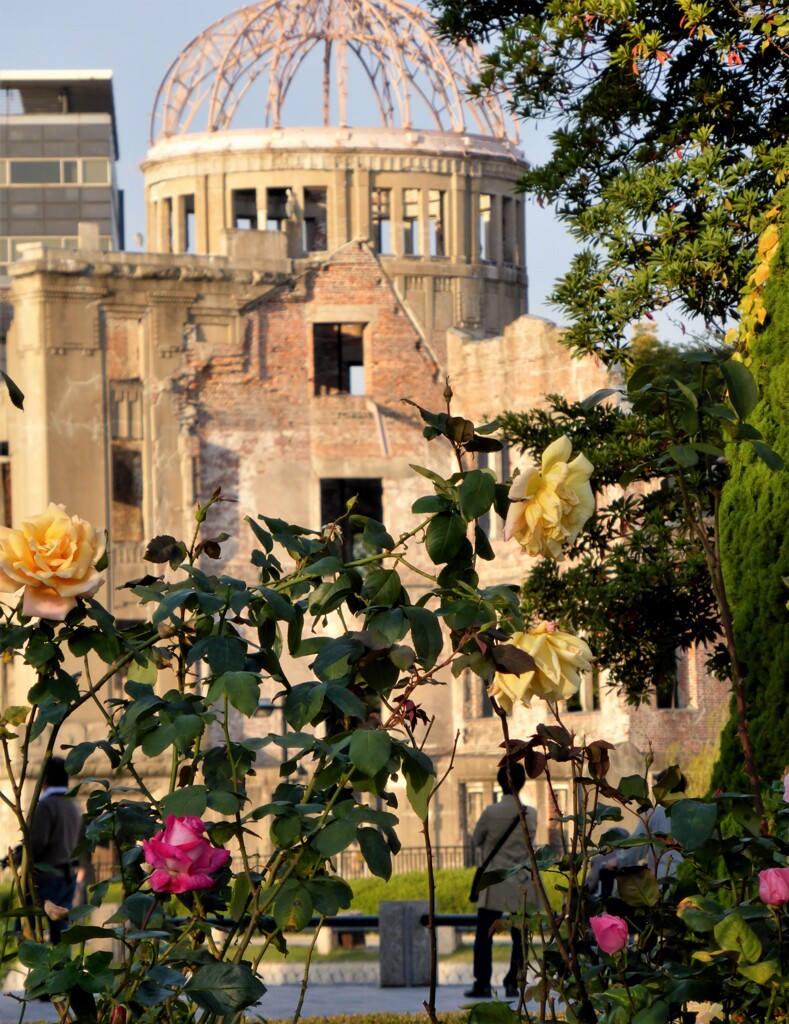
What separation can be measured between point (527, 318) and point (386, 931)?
64.2ft

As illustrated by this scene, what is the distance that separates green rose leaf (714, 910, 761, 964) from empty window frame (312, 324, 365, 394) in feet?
88.9

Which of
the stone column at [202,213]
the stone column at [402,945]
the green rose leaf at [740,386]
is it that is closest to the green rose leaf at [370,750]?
the green rose leaf at [740,386]

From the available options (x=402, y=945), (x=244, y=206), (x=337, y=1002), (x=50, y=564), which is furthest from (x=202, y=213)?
(x=50, y=564)

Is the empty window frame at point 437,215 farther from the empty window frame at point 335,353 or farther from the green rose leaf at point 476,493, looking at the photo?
the green rose leaf at point 476,493

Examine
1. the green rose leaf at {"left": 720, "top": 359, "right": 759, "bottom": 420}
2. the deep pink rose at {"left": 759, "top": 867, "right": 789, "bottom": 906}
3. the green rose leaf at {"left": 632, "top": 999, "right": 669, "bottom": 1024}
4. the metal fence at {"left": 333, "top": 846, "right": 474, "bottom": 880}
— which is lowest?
the metal fence at {"left": 333, "top": 846, "right": 474, "bottom": 880}

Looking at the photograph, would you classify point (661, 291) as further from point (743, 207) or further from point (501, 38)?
point (501, 38)

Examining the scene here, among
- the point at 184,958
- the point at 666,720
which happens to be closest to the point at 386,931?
the point at 184,958

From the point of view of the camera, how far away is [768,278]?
21.1 feet

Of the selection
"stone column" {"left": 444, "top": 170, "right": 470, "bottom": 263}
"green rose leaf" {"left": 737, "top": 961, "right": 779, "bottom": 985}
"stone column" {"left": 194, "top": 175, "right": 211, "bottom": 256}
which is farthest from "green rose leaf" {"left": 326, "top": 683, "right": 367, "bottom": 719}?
"stone column" {"left": 194, "top": 175, "right": 211, "bottom": 256}

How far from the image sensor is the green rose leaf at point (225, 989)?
3.06m

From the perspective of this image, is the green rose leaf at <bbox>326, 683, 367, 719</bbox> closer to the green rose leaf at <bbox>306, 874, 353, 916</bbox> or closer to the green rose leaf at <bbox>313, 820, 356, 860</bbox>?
the green rose leaf at <bbox>313, 820, 356, 860</bbox>

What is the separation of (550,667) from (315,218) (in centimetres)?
3413

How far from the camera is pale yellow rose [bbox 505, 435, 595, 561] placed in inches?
132

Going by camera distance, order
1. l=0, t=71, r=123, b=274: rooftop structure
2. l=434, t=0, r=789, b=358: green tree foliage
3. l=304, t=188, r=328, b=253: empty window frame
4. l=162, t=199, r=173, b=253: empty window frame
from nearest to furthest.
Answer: l=434, t=0, r=789, b=358: green tree foliage < l=304, t=188, r=328, b=253: empty window frame < l=162, t=199, r=173, b=253: empty window frame < l=0, t=71, r=123, b=274: rooftop structure
